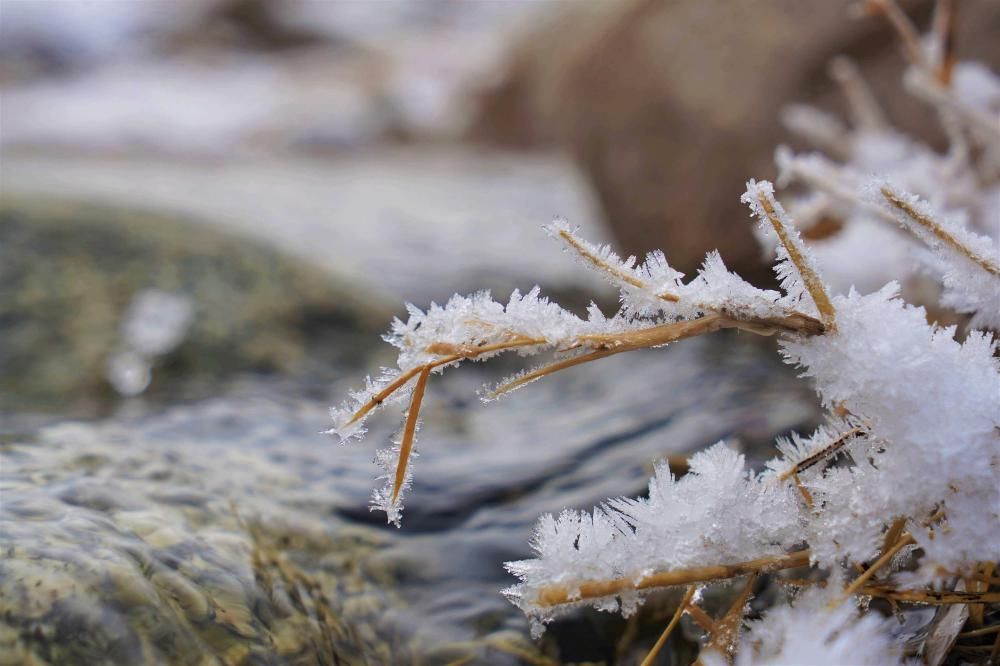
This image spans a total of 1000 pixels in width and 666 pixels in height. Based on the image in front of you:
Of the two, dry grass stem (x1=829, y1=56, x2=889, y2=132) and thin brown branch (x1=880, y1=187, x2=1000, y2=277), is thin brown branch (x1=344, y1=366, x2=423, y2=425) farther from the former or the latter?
dry grass stem (x1=829, y1=56, x2=889, y2=132)

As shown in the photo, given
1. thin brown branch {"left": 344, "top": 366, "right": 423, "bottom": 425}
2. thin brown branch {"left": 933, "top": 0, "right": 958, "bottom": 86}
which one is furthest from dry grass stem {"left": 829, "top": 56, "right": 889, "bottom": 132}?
thin brown branch {"left": 344, "top": 366, "right": 423, "bottom": 425}

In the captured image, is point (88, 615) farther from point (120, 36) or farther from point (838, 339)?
point (120, 36)

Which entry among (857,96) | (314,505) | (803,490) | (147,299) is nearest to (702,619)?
(803,490)

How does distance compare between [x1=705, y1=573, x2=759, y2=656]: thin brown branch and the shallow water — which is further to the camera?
the shallow water

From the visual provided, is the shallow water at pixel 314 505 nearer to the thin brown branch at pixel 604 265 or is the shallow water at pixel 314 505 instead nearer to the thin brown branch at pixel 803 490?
the thin brown branch at pixel 803 490

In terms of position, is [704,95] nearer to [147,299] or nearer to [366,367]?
[366,367]
